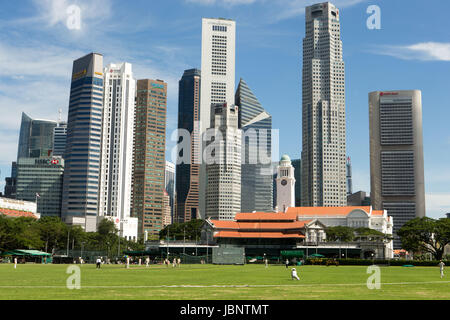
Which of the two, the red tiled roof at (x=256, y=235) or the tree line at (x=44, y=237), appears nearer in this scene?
the tree line at (x=44, y=237)

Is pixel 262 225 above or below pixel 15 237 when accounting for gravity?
above

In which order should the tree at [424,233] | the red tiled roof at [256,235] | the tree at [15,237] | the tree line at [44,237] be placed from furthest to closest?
the red tiled roof at [256,235] < the tree line at [44,237] < the tree at [15,237] < the tree at [424,233]

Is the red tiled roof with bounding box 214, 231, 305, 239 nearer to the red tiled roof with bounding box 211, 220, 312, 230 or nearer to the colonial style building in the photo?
the colonial style building

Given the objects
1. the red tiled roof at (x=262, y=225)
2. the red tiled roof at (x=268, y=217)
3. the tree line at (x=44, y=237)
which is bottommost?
the tree line at (x=44, y=237)

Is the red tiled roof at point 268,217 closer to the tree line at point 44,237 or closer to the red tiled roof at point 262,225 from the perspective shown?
the red tiled roof at point 262,225

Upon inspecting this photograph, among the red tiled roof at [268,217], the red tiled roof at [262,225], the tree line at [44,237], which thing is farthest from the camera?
the red tiled roof at [268,217]

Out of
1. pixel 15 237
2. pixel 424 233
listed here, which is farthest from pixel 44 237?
pixel 424 233

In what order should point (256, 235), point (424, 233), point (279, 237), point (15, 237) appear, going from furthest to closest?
point (256, 235)
point (279, 237)
point (424, 233)
point (15, 237)

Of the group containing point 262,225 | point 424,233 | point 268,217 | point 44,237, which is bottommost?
point 44,237

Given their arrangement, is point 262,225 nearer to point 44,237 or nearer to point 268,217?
point 268,217

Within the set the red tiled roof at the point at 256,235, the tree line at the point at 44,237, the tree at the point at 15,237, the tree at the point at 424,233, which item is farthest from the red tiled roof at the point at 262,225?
the tree at the point at 15,237

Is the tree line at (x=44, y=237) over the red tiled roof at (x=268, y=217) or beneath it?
Result: beneath
